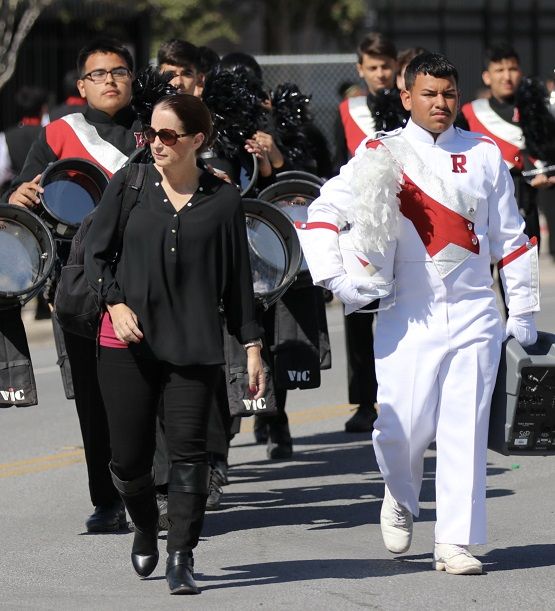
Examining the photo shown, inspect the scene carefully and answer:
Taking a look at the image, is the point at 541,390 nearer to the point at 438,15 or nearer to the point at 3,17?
the point at 3,17

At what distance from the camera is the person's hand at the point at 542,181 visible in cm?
1020

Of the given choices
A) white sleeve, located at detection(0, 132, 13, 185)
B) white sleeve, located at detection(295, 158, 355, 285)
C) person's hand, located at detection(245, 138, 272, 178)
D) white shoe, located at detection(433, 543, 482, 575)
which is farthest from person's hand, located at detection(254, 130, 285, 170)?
white sleeve, located at detection(0, 132, 13, 185)

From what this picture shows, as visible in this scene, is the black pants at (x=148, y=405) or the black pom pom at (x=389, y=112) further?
the black pom pom at (x=389, y=112)

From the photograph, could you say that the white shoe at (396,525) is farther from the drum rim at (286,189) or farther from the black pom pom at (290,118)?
the black pom pom at (290,118)

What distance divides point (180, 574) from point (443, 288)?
4.89ft

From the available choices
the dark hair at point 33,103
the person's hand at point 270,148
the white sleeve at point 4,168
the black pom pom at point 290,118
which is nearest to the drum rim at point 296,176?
the person's hand at point 270,148

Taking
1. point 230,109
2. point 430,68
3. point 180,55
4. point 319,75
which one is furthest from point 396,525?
point 319,75

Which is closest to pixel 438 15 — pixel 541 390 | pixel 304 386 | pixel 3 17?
pixel 3 17

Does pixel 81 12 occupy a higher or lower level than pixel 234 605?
higher

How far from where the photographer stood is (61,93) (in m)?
24.5

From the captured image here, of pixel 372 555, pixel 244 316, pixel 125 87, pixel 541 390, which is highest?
pixel 125 87

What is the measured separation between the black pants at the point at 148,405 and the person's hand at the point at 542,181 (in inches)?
177

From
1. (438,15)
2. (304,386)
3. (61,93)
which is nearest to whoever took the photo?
(304,386)

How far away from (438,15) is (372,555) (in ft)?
82.2
